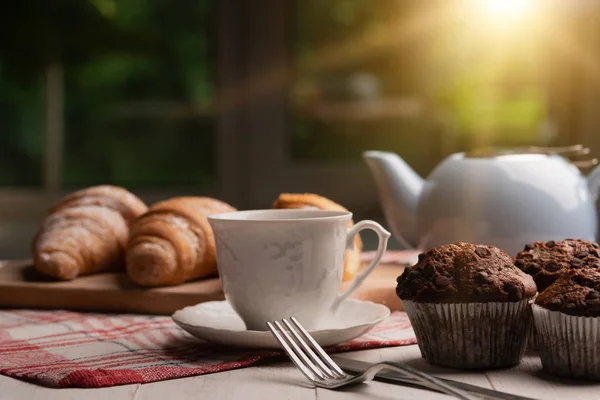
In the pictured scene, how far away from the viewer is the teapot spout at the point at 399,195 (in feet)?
4.30

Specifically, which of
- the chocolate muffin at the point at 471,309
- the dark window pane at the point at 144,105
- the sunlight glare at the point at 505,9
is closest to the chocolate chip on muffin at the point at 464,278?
the chocolate muffin at the point at 471,309

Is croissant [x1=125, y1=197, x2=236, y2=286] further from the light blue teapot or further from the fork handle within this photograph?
the fork handle

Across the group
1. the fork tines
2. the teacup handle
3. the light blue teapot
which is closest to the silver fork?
the fork tines

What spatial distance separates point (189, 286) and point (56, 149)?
2.22 metres

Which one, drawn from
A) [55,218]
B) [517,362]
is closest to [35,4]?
[55,218]

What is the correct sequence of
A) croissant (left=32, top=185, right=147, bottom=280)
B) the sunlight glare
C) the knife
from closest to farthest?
the knife < croissant (left=32, top=185, right=147, bottom=280) < the sunlight glare

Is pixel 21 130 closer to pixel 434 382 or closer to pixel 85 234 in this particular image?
pixel 85 234

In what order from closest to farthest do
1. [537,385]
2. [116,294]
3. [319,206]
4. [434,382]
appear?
[434,382] → [537,385] → [116,294] → [319,206]

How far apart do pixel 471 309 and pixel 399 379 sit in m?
0.11

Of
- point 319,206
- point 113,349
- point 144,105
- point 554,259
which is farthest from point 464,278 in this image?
point 144,105

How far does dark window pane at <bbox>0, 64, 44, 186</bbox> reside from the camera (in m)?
3.27

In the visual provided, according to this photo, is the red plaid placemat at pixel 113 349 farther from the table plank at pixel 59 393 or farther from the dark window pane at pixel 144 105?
the dark window pane at pixel 144 105

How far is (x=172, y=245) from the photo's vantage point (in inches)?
47.9

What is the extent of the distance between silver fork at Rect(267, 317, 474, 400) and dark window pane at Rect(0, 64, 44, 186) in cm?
268
